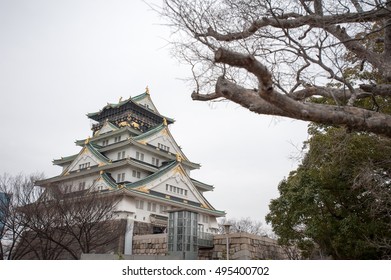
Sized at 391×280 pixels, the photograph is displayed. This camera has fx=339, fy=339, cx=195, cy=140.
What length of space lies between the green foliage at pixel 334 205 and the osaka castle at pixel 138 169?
9.24 meters

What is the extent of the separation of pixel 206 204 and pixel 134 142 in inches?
263

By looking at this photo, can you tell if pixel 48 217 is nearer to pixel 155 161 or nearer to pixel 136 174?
pixel 136 174

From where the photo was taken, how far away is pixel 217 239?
53.5ft

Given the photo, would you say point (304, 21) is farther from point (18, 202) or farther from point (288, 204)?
point (18, 202)

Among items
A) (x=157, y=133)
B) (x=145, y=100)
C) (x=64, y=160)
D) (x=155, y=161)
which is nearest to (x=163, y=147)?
(x=157, y=133)

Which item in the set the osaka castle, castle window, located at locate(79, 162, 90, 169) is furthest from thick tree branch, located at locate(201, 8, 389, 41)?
castle window, located at locate(79, 162, 90, 169)

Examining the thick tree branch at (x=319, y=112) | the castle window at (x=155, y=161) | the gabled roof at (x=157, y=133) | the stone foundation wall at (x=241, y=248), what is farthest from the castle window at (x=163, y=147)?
the thick tree branch at (x=319, y=112)

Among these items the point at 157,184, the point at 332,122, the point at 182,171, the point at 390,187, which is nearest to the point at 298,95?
the point at 332,122

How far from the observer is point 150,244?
17344mm

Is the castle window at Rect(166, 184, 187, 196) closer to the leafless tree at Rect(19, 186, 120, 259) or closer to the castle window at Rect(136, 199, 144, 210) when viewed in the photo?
the castle window at Rect(136, 199, 144, 210)

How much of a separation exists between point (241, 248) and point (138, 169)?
10445mm

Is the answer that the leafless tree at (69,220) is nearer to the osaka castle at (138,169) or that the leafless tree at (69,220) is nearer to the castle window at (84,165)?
the osaka castle at (138,169)

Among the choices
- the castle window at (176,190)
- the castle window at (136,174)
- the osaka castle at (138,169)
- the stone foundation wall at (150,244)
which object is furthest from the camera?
the castle window at (136,174)

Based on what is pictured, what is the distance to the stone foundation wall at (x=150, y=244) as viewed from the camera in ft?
54.8
